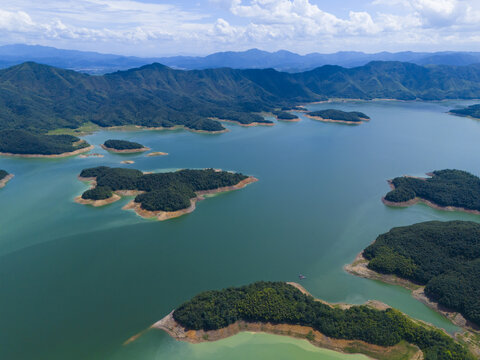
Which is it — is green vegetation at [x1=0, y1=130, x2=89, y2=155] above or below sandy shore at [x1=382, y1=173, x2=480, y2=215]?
above

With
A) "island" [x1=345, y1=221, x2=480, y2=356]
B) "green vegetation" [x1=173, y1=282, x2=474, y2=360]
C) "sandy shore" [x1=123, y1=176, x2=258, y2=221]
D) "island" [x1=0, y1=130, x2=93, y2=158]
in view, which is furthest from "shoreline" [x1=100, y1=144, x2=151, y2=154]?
"island" [x1=345, y1=221, x2=480, y2=356]

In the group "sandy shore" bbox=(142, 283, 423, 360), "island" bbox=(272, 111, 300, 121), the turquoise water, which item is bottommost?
"sandy shore" bbox=(142, 283, 423, 360)

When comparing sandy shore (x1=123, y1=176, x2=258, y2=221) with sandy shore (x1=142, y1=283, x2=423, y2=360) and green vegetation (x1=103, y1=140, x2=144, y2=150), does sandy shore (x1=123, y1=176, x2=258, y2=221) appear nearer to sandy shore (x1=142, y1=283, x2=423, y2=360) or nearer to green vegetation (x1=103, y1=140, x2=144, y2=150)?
sandy shore (x1=142, y1=283, x2=423, y2=360)

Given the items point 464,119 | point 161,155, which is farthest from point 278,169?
point 464,119

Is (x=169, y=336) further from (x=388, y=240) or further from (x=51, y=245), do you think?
(x=388, y=240)

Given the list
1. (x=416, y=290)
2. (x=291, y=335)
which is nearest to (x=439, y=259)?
(x=416, y=290)

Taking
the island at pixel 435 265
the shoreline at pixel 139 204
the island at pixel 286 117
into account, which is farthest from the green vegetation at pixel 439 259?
the island at pixel 286 117

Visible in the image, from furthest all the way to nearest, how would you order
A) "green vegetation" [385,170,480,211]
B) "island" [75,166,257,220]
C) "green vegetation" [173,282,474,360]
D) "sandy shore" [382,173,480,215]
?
"green vegetation" [385,170,480,211] < "sandy shore" [382,173,480,215] < "island" [75,166,257,220] < "green vegetation" [173,282,474,360]
